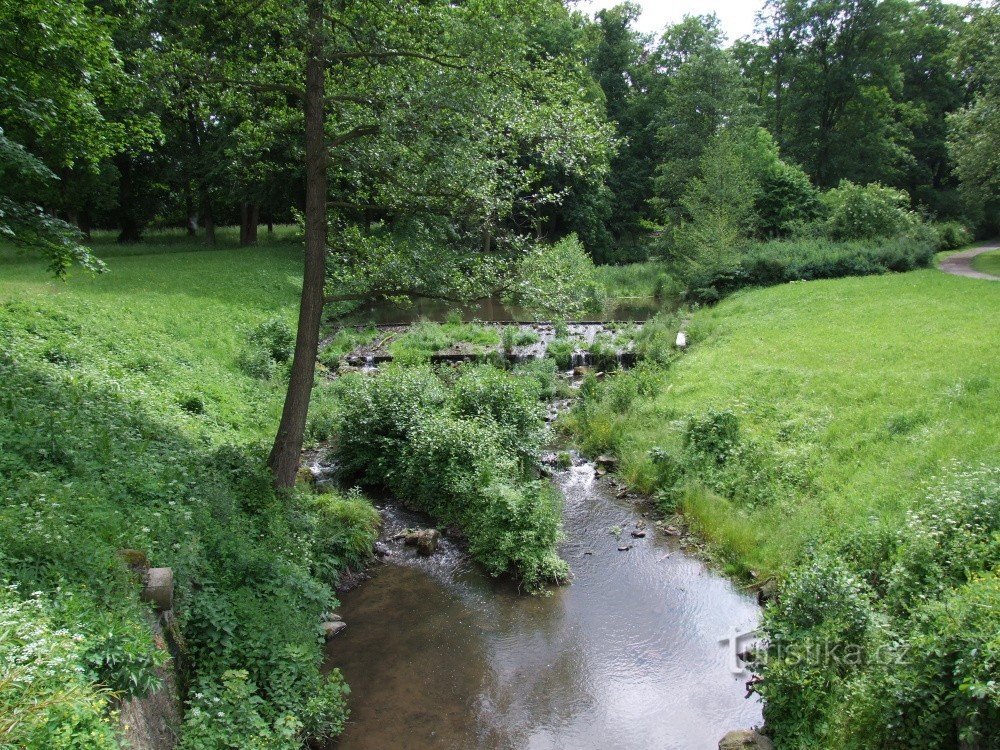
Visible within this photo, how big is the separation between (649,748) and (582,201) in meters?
37.6

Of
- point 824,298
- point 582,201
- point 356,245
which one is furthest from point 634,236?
point 356,245

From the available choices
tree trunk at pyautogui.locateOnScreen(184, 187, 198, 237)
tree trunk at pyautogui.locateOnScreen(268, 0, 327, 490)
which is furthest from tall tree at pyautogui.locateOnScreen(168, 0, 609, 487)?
tree trunk at pyautogui.locateOnScreen(184, 187, 198, 237)

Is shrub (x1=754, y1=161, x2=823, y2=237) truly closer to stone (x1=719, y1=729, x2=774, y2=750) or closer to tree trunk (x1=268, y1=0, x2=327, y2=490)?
tree trunk (x1=268, y1=0, x2=327, y2=490)

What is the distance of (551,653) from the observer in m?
8.34

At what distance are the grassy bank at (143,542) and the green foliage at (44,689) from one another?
0.04 feet

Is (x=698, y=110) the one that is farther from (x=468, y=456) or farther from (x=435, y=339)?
(x=468, y=456)

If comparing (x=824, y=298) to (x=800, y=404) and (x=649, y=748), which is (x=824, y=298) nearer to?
(x=800, y=404)

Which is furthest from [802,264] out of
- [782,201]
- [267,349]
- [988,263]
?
[267,349]

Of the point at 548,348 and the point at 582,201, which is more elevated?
the point at 582,201

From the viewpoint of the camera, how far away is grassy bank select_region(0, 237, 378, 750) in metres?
4.46

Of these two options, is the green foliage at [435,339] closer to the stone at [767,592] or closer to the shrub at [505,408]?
the shrub at [505,408]

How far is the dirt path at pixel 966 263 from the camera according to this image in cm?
2591

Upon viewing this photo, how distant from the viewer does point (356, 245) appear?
10719 mm

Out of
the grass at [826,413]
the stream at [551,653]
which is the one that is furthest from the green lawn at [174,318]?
the grass at [826,413]
